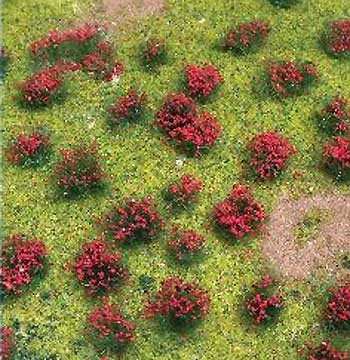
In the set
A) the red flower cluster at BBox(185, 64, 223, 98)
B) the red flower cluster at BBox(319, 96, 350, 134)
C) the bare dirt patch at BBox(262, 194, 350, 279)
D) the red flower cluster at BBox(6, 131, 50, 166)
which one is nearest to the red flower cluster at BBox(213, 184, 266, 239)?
the bare dirt patch at BBox(262, 194, 350, 279)

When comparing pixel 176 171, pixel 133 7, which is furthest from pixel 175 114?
pixel 133 7

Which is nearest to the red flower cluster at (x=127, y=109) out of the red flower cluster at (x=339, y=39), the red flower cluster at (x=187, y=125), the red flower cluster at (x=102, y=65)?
the red flower cluster at (x=187, y=125)

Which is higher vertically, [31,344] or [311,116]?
[311,116]

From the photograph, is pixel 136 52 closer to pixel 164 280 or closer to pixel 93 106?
pixel 93 106

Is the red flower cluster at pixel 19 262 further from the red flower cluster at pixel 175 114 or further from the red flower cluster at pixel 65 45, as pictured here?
the red flower cluster at pixel 65 45

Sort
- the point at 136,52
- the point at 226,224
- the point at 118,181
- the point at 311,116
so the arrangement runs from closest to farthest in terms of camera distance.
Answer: the point at 226,224 < the point at 118,181 < the point at 311,116 < the point at 136,52

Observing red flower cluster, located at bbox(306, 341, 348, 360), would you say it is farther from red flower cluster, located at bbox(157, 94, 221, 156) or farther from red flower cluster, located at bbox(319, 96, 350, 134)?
red flower cluster, located at bbox(319, 96, 350, 134)

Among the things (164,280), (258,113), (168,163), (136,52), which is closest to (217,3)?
(136,52)
